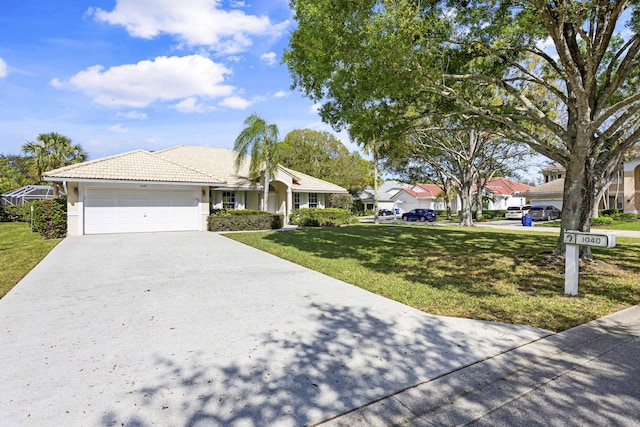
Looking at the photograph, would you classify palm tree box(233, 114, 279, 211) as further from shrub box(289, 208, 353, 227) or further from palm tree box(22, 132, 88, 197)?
palm tree box(22, 132, 88, 197)

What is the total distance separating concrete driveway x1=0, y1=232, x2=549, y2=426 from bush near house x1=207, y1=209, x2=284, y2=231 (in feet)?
37.0

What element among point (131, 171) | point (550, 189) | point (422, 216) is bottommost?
point (422, 216)

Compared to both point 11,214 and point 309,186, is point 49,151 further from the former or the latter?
point 309,186

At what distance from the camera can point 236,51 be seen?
13031 mm

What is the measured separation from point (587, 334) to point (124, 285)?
7.96 m

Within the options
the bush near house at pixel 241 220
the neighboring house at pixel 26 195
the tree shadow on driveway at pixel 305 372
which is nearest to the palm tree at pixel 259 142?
the bush near house at pixel 241 220

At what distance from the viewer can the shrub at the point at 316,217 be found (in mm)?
22797

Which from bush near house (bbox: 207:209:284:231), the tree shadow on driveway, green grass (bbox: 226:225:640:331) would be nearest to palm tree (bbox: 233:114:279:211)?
bush near house (bbox: 207:209:284:231)

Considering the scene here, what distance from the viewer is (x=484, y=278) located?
7344 millimetres

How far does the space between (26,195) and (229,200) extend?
79.2ft

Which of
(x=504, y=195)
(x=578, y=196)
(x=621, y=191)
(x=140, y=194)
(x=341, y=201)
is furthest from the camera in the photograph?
(x=504, y=195)

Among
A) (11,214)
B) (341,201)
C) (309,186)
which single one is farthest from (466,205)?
(11,214)

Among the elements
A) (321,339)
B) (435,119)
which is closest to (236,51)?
(435,119)

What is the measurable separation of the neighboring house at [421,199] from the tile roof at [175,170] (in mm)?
28094
